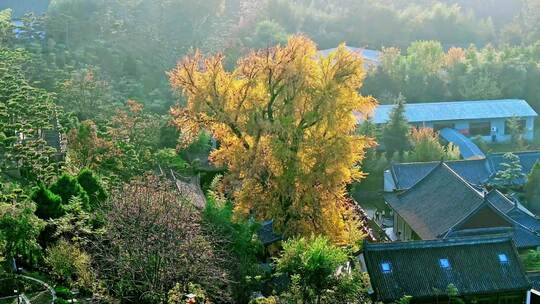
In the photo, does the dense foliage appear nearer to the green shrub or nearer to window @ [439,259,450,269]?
the green shrub

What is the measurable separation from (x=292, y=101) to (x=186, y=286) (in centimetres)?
664

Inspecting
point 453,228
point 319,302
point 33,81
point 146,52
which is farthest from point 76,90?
point 319,302

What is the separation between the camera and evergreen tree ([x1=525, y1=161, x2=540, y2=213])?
2751 cm

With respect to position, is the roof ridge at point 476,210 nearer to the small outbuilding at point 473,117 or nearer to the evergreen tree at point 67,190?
the evergreen tree at point 67,190

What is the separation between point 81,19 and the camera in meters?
42.2

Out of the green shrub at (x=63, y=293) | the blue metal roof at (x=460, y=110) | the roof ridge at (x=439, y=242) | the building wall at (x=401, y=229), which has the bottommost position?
the building wall at (x=401, y=229)

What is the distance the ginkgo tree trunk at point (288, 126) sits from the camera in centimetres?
1897

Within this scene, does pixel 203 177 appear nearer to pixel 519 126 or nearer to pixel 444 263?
pixel 444 263

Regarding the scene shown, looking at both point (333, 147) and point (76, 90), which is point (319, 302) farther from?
point (76, 90)

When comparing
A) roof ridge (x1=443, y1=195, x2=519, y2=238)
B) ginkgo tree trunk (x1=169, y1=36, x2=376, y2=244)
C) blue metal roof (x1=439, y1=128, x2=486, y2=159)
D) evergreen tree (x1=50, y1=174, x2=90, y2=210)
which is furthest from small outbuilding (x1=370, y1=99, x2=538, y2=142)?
evergreen tree (x1=50, y1=174, x2=90, y2=210)

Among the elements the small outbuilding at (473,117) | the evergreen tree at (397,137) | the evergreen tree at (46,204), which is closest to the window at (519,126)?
the small outbuilding at (473,117)

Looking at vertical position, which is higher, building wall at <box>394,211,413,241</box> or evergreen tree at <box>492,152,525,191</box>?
evergreen tree at <box>492,152,525,191</box>

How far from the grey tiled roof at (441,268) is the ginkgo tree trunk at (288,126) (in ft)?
4.26

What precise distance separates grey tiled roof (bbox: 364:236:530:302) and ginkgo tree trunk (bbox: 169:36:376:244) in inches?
51.1
